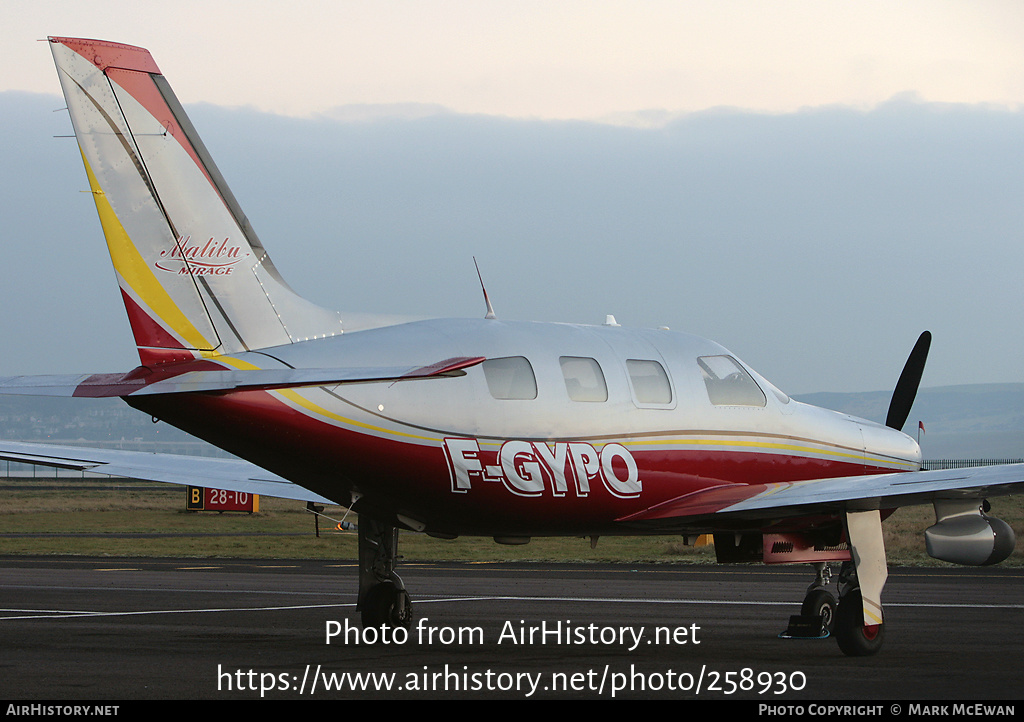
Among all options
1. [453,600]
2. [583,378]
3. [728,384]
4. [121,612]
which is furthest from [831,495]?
[121,612]

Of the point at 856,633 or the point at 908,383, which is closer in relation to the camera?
the point at 856,633

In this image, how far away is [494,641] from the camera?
17297 mm

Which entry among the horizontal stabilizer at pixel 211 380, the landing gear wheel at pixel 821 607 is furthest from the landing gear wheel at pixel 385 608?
the landing gear wheel at pixel 821 607

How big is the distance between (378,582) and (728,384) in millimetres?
5293

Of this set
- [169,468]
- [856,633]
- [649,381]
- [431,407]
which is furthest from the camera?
[169,468]

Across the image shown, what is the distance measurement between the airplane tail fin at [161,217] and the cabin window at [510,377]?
216 centimetres

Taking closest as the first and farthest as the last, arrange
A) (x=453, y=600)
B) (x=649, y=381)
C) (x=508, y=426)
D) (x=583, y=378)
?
1. (x=508, y=426)
2. (x=583, y=378)
3. (x=649, y=381)
4. (x=453, y=600)

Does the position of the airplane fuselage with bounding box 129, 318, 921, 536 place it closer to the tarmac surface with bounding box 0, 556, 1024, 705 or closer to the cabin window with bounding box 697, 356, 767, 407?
the cabin window with bounding box 697, 356, 767, 407

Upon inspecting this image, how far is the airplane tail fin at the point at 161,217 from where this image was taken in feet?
45.8

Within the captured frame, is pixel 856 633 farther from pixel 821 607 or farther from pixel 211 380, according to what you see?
pixel 211 380

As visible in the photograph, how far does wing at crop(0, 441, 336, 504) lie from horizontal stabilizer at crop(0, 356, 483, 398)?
4856mm

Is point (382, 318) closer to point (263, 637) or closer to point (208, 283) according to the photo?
point (208, 283)

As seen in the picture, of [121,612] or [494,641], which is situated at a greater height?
[494,641]

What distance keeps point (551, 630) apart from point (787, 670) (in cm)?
547
